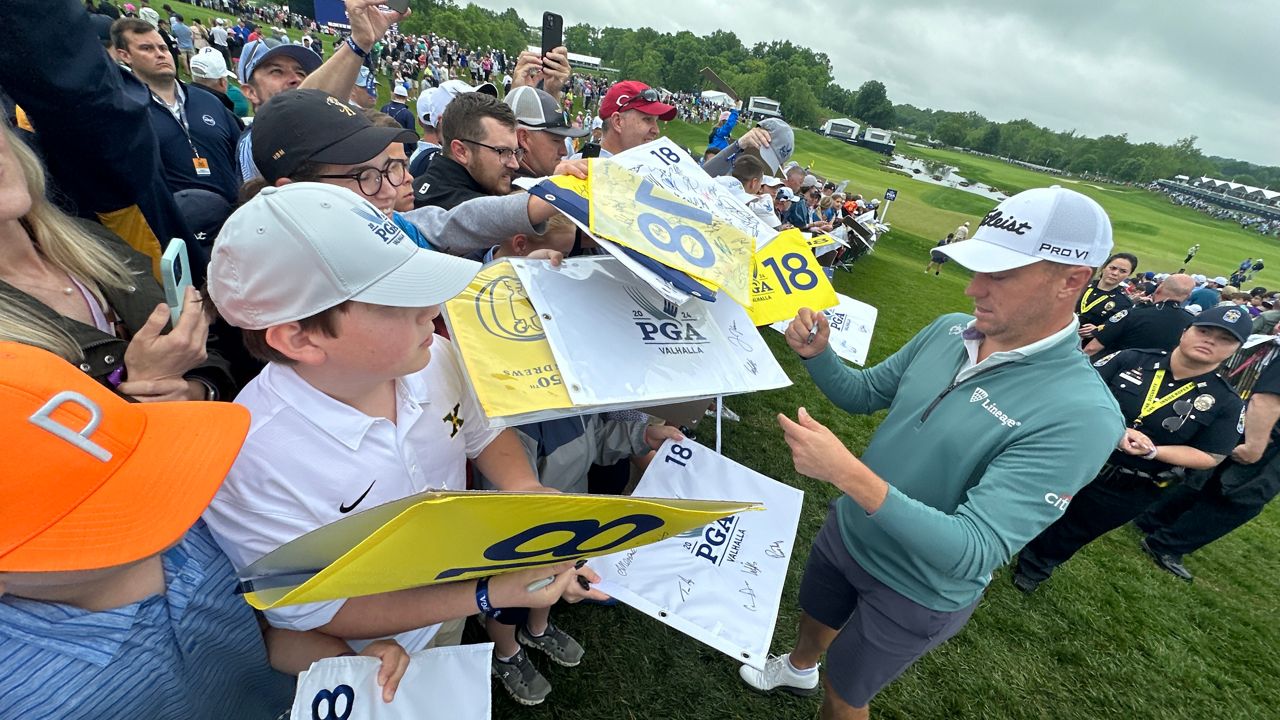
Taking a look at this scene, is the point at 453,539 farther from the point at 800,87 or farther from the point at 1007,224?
the point at 800,87

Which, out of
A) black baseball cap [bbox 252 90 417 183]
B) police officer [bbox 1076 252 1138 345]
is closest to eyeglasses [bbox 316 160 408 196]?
black baseball cap [bbox 252 90 417 183]

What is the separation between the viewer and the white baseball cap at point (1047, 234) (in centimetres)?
184

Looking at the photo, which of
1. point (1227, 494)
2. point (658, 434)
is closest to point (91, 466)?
point (658, 434)

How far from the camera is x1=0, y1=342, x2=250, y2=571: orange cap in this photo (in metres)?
0.87

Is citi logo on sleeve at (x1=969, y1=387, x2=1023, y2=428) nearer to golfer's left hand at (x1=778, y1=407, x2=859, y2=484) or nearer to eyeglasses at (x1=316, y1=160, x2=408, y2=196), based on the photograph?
golfer's left hand at (x1=778, y1=407, x2=859, y2=484)

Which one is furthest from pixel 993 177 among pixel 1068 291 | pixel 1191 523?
pixel 1068 291

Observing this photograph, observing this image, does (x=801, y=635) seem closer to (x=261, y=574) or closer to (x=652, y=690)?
(x=652, y=690)

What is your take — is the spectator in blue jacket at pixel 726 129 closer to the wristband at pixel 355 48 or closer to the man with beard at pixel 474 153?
the man with beard at pixel 474 153

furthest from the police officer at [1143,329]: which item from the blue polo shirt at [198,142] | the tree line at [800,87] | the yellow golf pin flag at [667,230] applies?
the tree line at [800,87]

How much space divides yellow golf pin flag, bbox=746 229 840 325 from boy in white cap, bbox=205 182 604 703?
1.38 meters

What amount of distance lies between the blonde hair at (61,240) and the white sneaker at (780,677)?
3602 mm

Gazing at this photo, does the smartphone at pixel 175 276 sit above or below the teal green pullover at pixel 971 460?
above

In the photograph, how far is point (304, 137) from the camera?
2098 millimetres

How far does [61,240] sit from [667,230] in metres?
1.85
